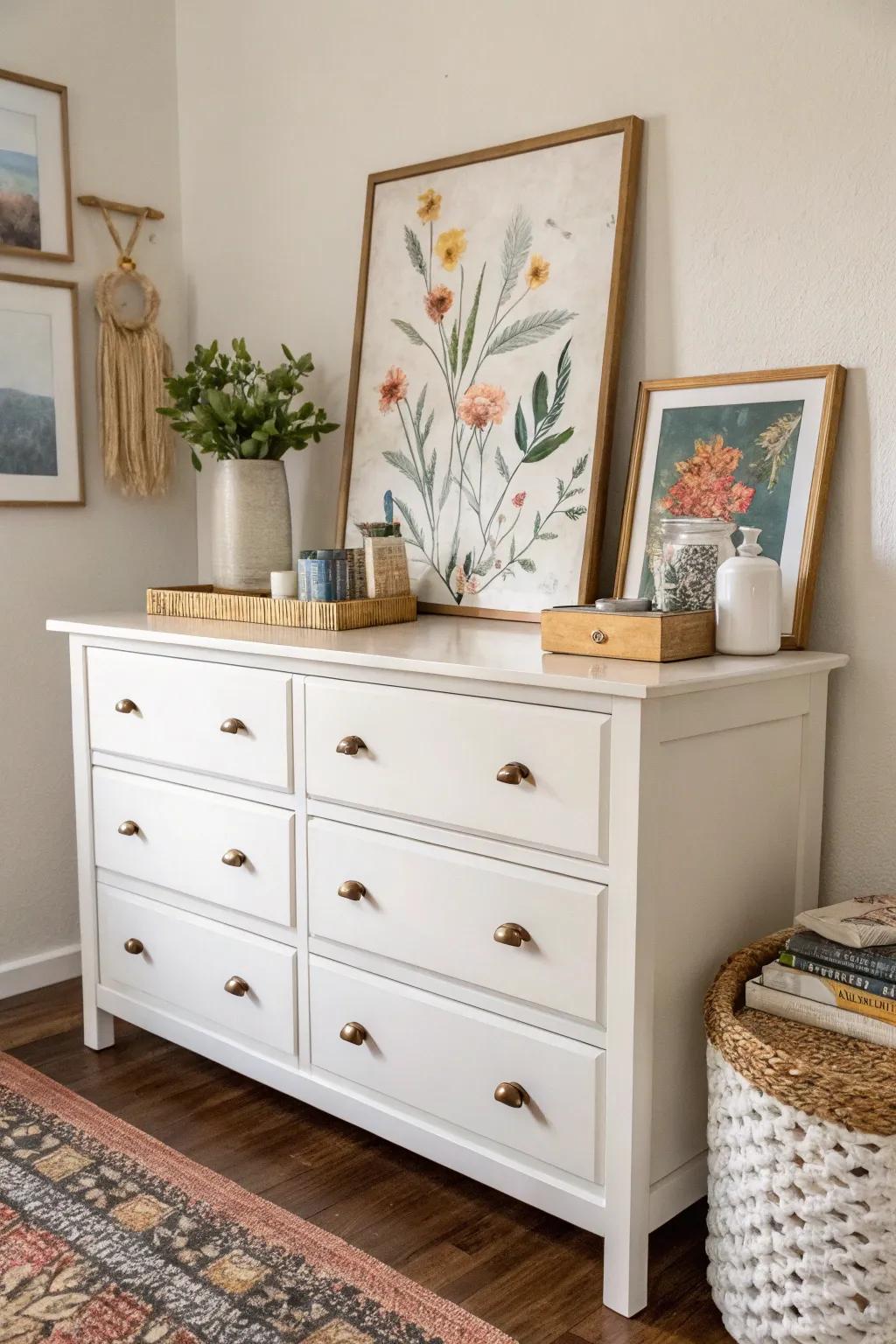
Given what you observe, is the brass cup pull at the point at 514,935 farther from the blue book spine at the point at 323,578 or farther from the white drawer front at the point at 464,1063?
the blue book spine at the point at 323,578

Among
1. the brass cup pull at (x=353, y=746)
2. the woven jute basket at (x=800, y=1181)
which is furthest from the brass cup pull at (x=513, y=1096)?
the brass cup pull at (x=353, y=746)

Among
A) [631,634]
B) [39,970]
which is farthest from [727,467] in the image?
[39,970]

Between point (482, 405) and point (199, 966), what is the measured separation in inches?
45.5

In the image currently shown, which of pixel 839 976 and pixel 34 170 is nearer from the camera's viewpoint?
pixel 839 976

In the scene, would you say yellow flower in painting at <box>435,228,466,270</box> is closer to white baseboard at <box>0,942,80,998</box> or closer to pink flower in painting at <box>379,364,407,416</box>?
pink flower in painting at <box>379,364,407,416</box>

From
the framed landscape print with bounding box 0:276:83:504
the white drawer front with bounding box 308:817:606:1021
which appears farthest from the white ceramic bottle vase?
the framed landscape print with bounding box 0:276:83:504

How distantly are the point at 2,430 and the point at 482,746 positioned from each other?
4.86ft

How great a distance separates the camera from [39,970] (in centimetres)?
278

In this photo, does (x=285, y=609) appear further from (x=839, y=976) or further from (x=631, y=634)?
(x=839, y=976)

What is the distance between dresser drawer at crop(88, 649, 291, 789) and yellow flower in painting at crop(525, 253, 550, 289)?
0.85 metres

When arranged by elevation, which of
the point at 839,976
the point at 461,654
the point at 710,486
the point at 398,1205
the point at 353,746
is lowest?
the point at 398,1205

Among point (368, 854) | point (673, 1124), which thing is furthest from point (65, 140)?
point (673, 1124)

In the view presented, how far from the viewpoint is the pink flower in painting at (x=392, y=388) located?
8.02 ft

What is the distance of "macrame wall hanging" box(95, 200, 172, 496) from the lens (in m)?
2.76
